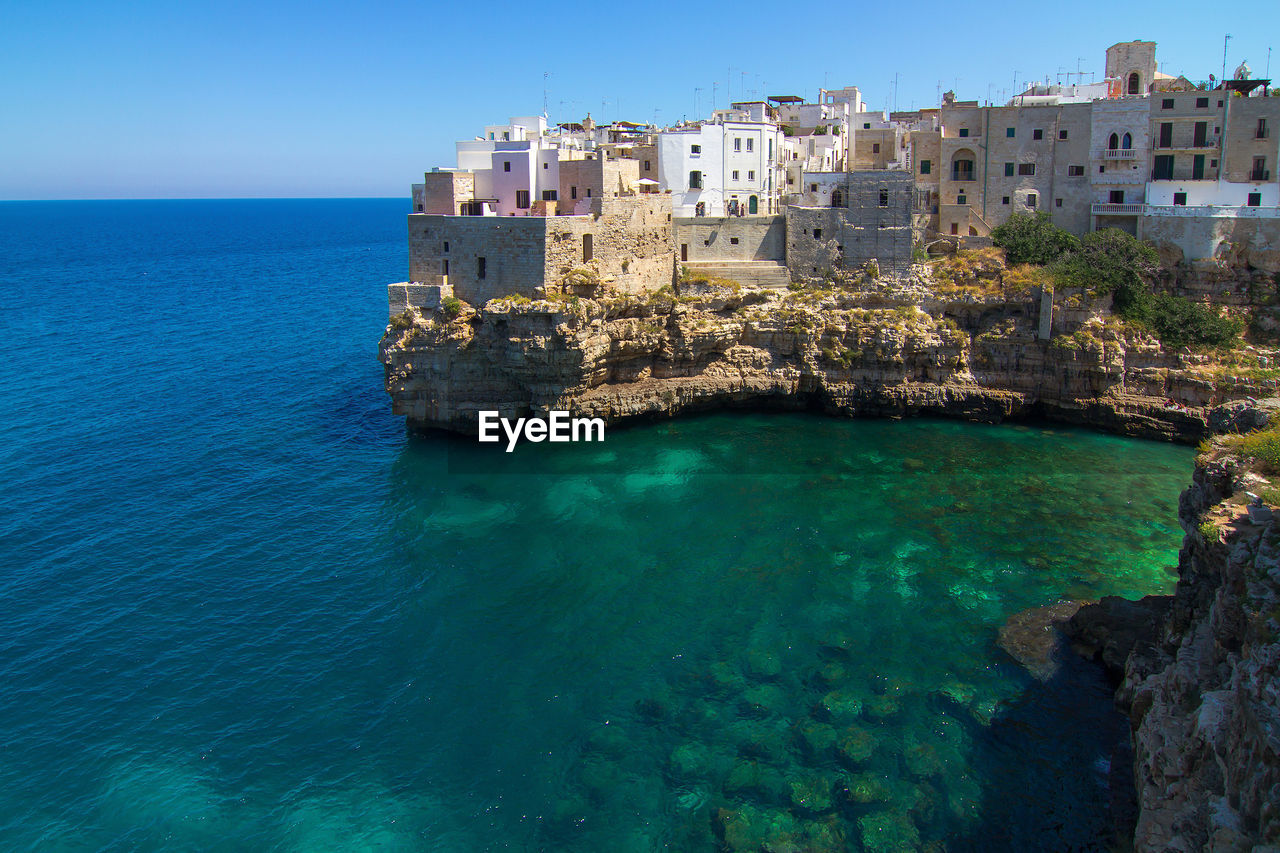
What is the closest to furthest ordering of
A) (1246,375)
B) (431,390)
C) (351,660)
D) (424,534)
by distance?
1. (351,660)
2. (424,534)
3. (1246,375)
4. (431,390)

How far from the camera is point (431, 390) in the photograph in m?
45.8

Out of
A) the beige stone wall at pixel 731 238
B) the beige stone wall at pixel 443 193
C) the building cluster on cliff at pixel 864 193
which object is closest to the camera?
the building cluster on cliff at pixel 864 193

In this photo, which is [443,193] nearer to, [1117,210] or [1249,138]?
[1117,210]

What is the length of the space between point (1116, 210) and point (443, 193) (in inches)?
1516

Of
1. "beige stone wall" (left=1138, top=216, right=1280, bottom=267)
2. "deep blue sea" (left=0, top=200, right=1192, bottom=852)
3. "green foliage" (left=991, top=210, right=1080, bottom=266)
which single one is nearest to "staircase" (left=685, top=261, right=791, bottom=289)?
"deep blue sea" (left=0, top=200, right=1192, bottom=852)

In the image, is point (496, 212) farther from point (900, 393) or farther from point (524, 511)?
point (900, 393)

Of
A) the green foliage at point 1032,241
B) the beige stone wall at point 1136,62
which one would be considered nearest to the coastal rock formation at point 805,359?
the green foliage at point 1032,241

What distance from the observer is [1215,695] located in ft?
54.6

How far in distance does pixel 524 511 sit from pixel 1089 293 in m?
31.8

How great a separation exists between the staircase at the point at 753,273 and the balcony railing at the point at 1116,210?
18.6 meters

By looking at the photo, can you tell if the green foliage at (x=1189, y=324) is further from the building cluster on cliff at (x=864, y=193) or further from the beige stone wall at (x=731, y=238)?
the beige stone wall at (x=731, y=238)

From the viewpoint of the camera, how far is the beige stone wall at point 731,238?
5178 cm

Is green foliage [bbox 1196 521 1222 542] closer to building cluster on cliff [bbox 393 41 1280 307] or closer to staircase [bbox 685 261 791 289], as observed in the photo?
building cluster on cliff [bbox 393 41 1280 307]

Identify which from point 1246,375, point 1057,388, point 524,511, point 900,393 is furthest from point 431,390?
point 1246,375
